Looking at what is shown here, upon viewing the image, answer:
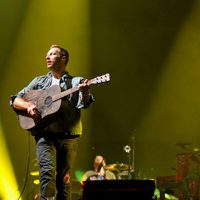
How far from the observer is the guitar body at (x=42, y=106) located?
377 cm

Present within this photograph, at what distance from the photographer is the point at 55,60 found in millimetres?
4027

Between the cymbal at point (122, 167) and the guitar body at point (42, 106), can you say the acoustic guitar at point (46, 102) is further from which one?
the cymbal at point (122, 167)

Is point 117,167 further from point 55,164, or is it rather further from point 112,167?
point 55,164

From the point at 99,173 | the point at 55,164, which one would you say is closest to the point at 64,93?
the point at 55,164

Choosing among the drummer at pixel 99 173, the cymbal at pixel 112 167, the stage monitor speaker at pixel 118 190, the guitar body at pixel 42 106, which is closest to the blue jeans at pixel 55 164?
the guitar body at pixel 42 106

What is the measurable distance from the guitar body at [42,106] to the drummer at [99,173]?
3184 millimetres

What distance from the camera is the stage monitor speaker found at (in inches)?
119

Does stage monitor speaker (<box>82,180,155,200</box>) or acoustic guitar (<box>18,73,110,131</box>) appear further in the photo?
acoustic guitar (<box>18,73,110,131</box>)

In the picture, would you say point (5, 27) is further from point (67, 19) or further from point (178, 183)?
point (178, 183)

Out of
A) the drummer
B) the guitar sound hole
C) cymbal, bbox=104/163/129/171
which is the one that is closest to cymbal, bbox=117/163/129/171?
cymbal, bbox=104/163/129/171

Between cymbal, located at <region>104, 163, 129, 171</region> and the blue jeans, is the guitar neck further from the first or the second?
cymbal, located at <region>104, 163, 129, 171</region>

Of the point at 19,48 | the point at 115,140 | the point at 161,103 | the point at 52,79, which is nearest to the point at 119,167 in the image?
the point at 115,140

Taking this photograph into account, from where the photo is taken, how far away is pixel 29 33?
7.91 meters

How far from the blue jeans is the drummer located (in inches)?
129
